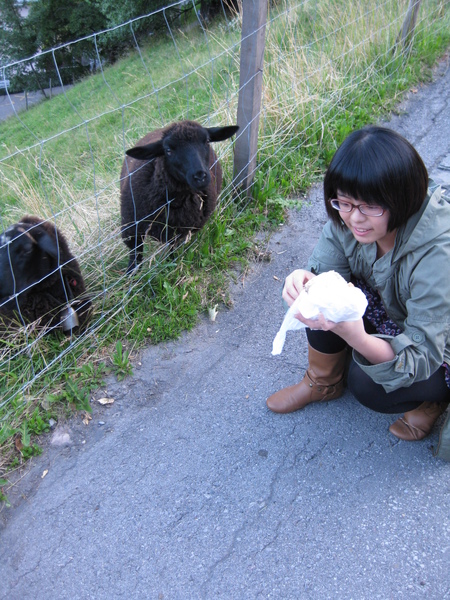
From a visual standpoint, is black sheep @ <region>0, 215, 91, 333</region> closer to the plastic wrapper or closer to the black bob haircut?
the plastic wrapper

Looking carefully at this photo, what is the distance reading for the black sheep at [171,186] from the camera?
3385mm

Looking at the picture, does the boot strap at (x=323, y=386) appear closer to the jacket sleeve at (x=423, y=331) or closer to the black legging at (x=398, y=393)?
the black legging at (x=398, y=393)

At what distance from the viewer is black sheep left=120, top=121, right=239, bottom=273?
3385 millimetres

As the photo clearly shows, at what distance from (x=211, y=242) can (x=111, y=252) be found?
2.54 ft

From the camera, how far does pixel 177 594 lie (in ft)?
6.54

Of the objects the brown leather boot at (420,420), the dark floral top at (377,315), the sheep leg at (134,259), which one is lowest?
the brown leather boot at (420,420)

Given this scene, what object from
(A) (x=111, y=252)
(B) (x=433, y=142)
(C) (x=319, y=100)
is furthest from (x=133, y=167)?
(B) (x=433, y=142)

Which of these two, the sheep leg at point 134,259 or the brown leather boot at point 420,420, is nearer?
the brown leather boot at point 420,420

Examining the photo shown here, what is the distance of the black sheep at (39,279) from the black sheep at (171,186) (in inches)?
19.7

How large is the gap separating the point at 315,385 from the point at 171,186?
70.5 inches

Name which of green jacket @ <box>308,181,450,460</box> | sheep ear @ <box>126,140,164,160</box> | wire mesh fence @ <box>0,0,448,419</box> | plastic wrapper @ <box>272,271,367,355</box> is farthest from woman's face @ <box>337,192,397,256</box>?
sheep ear @ <box>126,140,164,160</box>

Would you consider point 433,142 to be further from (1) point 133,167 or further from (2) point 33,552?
(2) point 33,552

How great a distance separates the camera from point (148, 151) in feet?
11.3

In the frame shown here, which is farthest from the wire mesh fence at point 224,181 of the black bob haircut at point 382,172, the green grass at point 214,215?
the black bob haircut at point 382,172
